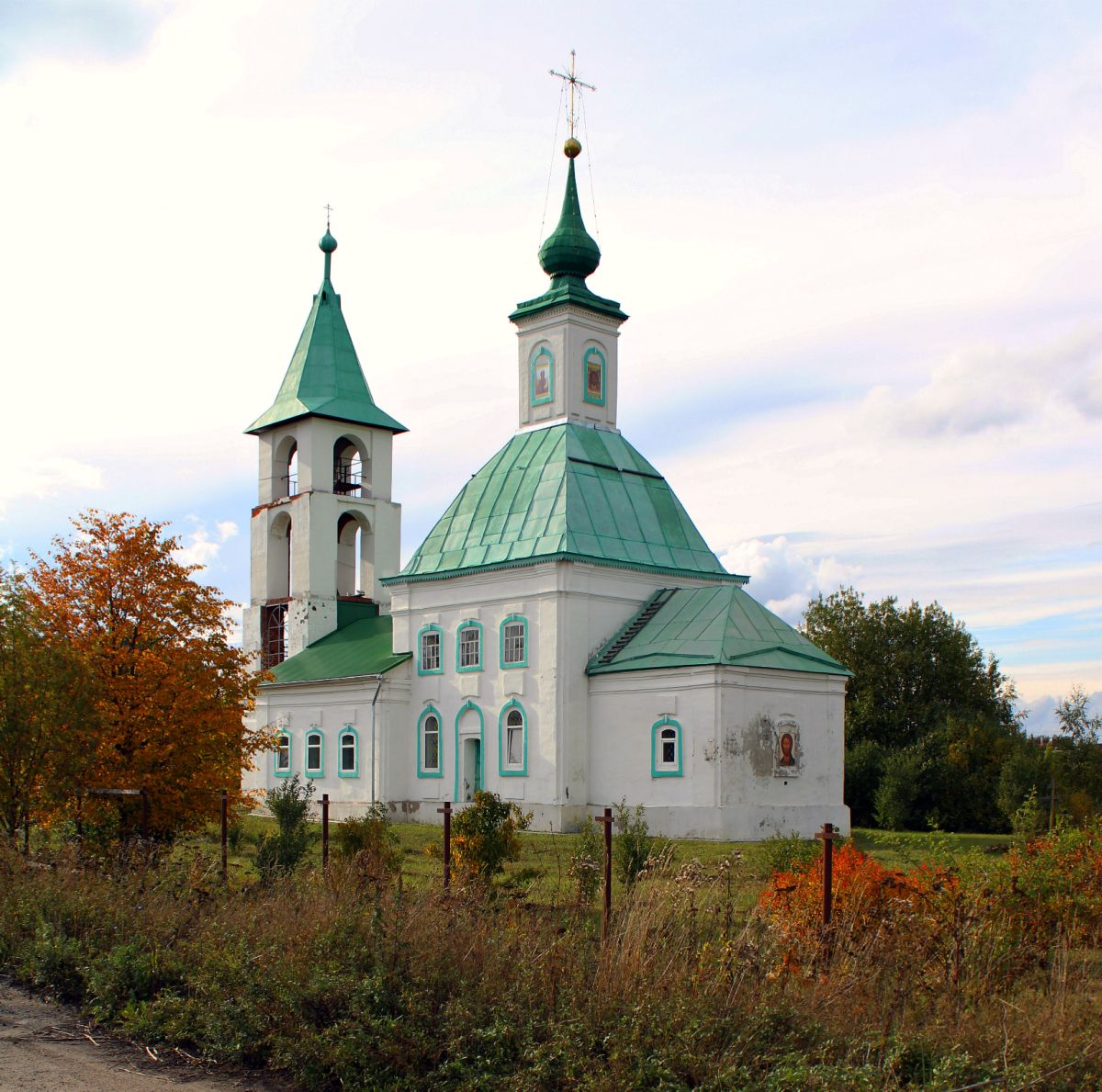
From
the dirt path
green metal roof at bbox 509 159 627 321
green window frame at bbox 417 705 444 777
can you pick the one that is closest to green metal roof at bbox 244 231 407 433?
green metal roof at bbox 509 159 627 321

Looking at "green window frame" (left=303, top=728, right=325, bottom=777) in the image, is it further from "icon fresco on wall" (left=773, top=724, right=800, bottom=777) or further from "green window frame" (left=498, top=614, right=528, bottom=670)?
"icon fresco on wall" (left=773, top=724, right=800, bottom=777)

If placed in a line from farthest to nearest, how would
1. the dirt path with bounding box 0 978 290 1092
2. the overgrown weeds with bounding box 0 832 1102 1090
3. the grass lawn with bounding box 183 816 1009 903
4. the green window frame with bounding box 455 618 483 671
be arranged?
the green window frame with bounding box 455 618 483 671, the grass lawn with bounding box 183 816 1009 903, the dirt path with bounding box 0 978 290 1092, the overgrown weeds with bounding box 0 832 1102 1090

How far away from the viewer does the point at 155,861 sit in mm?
14078

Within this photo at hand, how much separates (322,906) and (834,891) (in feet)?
13.3

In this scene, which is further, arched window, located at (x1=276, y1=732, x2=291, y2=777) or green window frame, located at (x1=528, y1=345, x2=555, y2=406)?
arched window, located at (x1=276, y1=732, x2=291, y2=777)

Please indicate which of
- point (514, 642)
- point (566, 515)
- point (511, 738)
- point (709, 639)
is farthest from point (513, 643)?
point (709, 639)

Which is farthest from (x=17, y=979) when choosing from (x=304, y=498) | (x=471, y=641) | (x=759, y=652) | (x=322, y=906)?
(x=304, y=498)

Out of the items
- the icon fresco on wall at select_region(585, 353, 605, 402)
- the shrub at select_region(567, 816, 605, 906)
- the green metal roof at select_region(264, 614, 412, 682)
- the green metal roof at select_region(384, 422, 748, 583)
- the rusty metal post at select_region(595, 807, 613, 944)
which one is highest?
the icon fresco on wall at select_region(585, 353, 605, 402)

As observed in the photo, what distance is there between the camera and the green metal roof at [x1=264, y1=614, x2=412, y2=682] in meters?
34.7

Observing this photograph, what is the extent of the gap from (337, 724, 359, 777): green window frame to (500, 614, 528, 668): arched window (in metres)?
5.77

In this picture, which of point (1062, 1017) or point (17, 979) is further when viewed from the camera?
point (17, 979)

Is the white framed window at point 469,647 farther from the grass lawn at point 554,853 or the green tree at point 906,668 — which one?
the green tree at point 906,668

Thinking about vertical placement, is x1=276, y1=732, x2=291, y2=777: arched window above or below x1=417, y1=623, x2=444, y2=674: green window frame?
below

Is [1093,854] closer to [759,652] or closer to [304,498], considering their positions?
[759,652]
